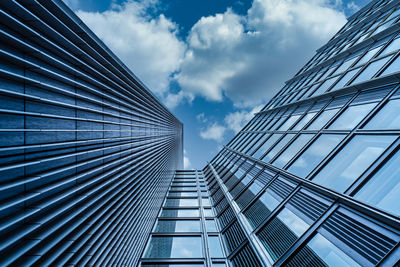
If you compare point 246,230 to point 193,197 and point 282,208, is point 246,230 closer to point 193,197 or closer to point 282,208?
point 282,208

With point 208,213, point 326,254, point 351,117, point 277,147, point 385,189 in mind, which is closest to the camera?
point 385,189

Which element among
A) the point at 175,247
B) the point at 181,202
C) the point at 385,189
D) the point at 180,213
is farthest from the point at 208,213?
the point at 385,189

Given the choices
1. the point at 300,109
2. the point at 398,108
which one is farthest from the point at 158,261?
the point at 300,109

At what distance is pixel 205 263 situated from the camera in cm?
867

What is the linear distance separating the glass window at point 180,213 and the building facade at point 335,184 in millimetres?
2575

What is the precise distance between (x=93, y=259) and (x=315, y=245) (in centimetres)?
665

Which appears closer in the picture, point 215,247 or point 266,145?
point 215,247

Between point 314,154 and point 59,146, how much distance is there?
30.0 ft

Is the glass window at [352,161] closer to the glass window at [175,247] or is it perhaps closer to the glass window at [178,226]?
the glass window at [175,247]

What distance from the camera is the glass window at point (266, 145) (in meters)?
12.7

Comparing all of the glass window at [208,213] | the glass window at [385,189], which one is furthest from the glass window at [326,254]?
the glass window at [208,213]

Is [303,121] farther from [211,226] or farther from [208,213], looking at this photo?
[208,213]

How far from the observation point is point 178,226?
1170 centimetres

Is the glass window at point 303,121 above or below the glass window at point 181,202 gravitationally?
above
